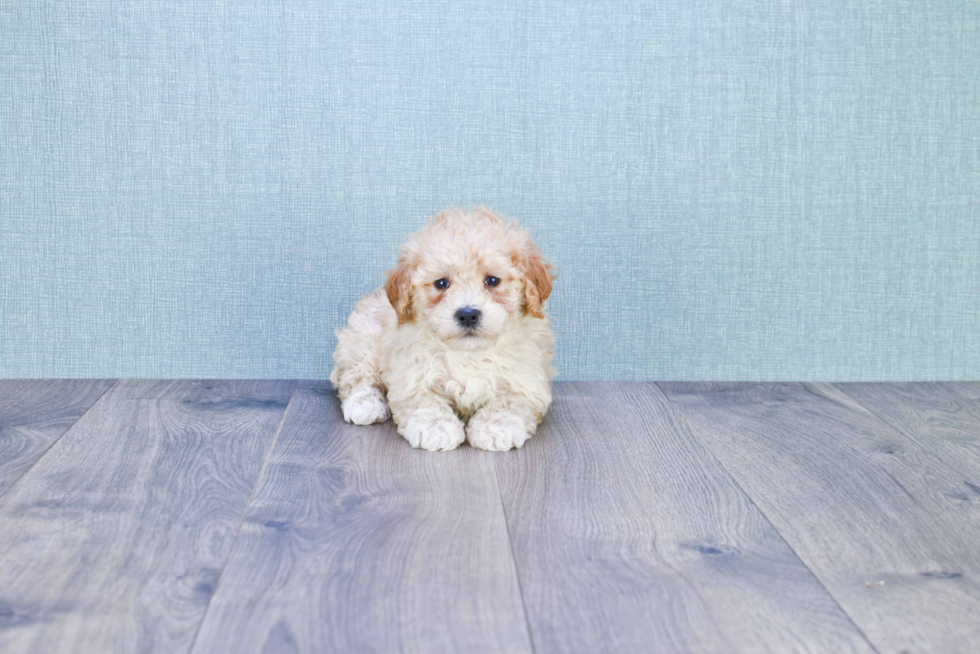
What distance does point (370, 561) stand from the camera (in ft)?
4.58

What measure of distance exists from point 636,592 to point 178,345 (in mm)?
1779

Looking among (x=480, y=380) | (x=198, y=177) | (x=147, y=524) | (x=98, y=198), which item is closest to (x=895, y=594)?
(x=480, y=380)

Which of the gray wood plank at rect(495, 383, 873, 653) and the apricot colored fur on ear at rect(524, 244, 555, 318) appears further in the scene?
the apricot colored fur on ear at rect(524, 244, 555, 318)

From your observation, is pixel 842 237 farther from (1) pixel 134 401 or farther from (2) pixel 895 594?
(1) pixel 134 401

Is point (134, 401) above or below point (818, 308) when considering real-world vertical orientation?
below

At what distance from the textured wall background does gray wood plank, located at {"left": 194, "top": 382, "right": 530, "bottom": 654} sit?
2.78 feet

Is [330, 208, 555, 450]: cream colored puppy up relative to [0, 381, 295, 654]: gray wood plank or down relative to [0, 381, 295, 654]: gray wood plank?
up

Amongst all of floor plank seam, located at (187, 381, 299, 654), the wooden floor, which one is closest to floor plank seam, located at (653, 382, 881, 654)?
the wooden floor

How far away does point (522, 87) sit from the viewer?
100 inches

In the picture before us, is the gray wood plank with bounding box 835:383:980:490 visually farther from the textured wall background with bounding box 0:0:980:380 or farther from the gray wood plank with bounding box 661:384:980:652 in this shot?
the textured wall background with bounding box 0:0:980:380

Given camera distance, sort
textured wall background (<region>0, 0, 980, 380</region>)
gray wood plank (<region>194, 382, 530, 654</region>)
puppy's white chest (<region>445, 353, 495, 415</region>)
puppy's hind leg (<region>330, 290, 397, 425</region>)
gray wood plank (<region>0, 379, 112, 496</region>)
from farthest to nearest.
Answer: textured wall background (<region>0, 0, 980, 380</region>) → puppy's hind leg (<region>330, 290, 397, 425</region>) → puppy's white chest (<region>445, 353, 495, 415</region>) → gray wood plank (<region>0, 379, 112, 496</region>) → gray wood plank (<region>194, 382, 530, 654</region>)

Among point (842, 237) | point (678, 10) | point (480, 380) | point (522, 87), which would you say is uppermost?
point (678, 10)

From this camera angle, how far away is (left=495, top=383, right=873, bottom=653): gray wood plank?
1.20m

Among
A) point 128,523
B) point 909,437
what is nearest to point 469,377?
point 128,523
